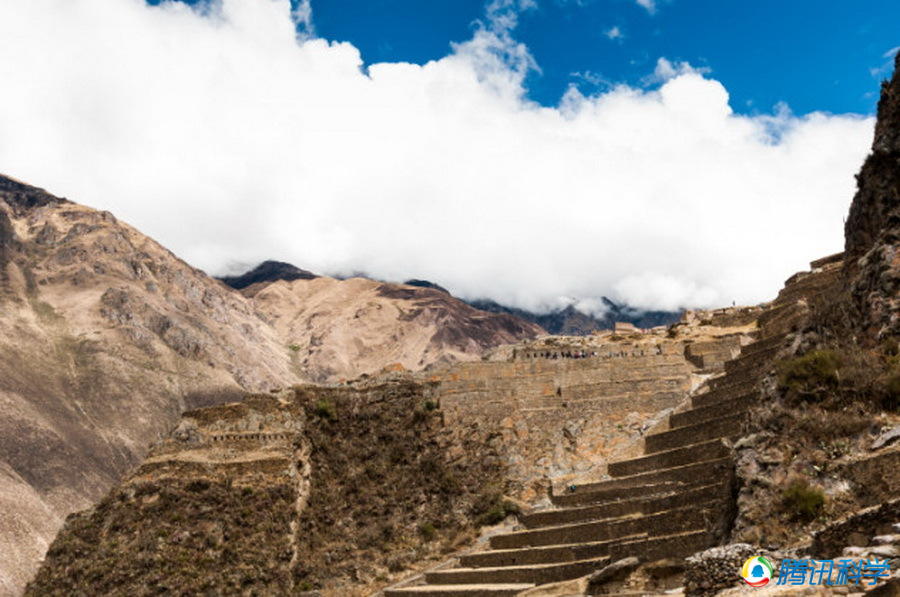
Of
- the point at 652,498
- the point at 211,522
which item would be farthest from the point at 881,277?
the point at 211,522

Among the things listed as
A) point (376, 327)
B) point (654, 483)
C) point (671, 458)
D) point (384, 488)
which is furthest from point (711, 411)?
point (376, 327)

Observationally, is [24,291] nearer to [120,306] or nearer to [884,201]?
→ [120,306]

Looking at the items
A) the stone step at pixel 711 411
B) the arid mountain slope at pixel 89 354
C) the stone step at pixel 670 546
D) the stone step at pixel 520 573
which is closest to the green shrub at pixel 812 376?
the stone step at pixel 670 546

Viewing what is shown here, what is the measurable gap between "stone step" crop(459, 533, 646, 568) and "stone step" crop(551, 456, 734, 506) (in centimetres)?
174

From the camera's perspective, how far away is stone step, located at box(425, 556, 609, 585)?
71.3 ft

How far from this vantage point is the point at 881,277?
1720 cm

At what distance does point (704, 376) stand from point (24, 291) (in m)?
86.8

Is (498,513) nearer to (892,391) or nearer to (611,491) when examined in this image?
(611,491)

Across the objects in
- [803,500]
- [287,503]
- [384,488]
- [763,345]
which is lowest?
[803,500]

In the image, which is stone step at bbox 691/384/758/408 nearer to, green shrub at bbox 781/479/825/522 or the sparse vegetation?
the sparse vegetation

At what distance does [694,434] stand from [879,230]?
290 inches

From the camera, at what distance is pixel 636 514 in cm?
2278

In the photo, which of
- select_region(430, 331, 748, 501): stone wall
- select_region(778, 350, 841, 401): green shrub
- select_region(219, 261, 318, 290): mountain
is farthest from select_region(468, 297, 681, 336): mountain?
select_region(778, 350, 841, 401): green shrub

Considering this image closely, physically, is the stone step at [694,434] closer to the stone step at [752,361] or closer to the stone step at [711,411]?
the stone step at [711,411]
